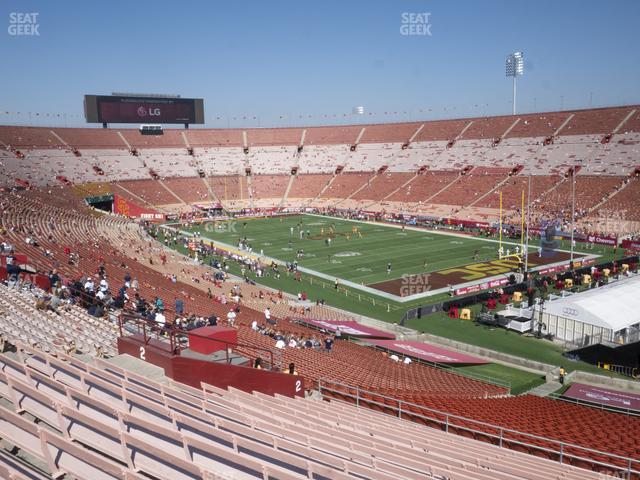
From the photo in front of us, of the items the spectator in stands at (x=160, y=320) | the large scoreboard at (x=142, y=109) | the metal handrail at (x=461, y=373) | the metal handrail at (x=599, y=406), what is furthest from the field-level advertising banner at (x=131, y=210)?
the metal handrail at (x=599, y=406)

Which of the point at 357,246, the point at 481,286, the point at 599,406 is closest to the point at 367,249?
the point at 357,246

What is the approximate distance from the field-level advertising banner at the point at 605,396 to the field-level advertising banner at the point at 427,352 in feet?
11.9

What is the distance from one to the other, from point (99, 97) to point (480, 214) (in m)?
50.9

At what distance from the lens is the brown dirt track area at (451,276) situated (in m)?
30.4

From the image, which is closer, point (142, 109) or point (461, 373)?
point (461, 373)

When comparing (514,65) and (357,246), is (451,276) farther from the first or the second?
(514,65)

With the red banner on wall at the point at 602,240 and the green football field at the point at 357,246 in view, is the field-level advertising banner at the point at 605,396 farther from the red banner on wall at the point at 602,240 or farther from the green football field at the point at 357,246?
the red banner on wall at the point at 602,240

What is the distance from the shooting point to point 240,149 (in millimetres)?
84250

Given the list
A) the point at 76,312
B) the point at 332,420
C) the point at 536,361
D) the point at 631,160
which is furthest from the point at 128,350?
the point at 631,160

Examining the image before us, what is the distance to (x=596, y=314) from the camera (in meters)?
20.1

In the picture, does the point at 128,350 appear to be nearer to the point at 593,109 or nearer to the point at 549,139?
the point at 549,139

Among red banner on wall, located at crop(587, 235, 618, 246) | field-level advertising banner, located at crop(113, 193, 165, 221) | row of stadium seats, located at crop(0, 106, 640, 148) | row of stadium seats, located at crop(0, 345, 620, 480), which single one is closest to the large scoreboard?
row of stadium seats, located at crop(0, 106, 640, 148)

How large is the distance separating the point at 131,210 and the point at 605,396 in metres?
53.1

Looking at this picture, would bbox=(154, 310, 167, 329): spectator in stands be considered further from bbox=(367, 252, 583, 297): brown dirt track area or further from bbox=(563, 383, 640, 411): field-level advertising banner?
bbox=(367, 252, 583, 297): brown dirt track area
